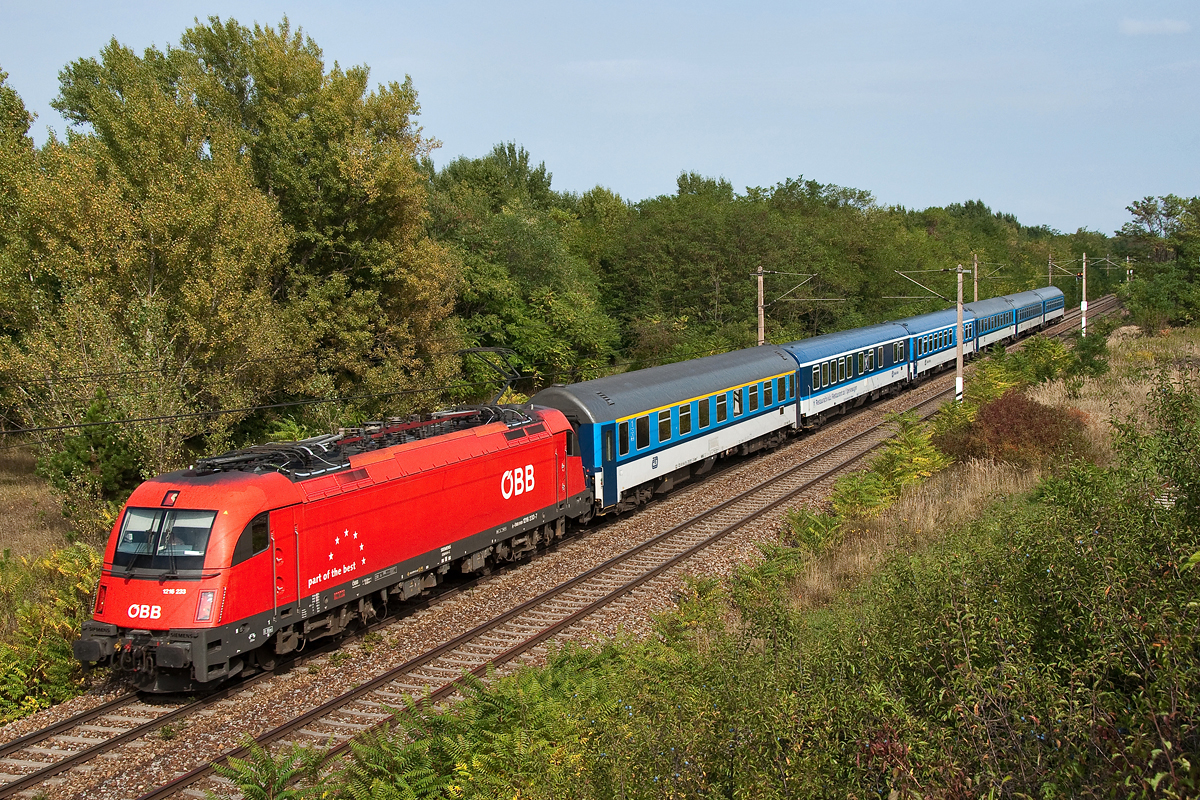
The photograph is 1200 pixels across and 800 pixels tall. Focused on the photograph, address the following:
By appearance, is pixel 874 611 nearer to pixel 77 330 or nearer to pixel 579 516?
pixel 579 516

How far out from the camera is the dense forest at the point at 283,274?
2094cm

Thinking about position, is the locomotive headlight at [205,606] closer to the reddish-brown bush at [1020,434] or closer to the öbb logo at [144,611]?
the öbb logo at [144,611]

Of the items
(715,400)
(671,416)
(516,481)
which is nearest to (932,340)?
(715,400)

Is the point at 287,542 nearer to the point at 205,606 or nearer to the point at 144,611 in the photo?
the point at 205,606

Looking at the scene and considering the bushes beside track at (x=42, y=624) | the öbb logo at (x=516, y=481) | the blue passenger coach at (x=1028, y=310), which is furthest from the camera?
the blue passenger coach at (x=1028, y=310)

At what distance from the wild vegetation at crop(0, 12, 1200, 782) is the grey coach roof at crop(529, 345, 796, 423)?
487 centimetres

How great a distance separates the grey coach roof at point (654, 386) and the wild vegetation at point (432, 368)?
4.87 m

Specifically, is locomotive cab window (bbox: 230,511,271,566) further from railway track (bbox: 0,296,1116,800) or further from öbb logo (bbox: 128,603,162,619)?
railway track (bbox: 0,296,1116,800)

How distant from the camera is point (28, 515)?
24359 millimetres

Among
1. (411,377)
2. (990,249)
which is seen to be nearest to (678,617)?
(411,377)

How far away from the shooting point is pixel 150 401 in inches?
781

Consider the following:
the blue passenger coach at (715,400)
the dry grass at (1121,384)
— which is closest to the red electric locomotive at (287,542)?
the blue passenger coach at (715,400)

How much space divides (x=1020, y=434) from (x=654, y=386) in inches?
334

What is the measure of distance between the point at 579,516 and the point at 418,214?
1641 centimetres
